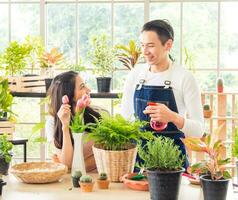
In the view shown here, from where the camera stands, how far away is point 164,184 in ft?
7.54

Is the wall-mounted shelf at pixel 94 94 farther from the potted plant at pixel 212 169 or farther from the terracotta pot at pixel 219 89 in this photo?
the potted plant at pixel 212 169

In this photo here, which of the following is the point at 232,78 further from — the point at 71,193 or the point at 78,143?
the point at 71,193

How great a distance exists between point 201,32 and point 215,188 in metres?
3.64

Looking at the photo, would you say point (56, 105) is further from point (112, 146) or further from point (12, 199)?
point (12, 199)

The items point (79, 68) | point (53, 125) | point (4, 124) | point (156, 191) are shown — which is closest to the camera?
point (156, 191)

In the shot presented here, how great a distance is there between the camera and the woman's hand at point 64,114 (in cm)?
286

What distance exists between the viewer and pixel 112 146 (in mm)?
2658

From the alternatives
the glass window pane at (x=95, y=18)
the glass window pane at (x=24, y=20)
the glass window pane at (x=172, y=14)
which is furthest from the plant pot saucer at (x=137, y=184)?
the glass window pane at (x=24, y=20)

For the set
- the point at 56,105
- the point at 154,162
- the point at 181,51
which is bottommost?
the point at 154,162

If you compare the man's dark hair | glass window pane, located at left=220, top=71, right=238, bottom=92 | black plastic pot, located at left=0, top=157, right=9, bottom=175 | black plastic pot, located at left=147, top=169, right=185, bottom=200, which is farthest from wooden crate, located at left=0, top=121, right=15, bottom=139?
glass window pane, located at left=220, top=71, right=238, bottom=92

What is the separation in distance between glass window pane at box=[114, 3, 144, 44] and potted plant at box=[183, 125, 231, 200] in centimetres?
344

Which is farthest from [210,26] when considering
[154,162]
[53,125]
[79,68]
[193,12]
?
[154,162]

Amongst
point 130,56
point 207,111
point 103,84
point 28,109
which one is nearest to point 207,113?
point 207,111

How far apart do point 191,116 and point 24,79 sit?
2.23m
